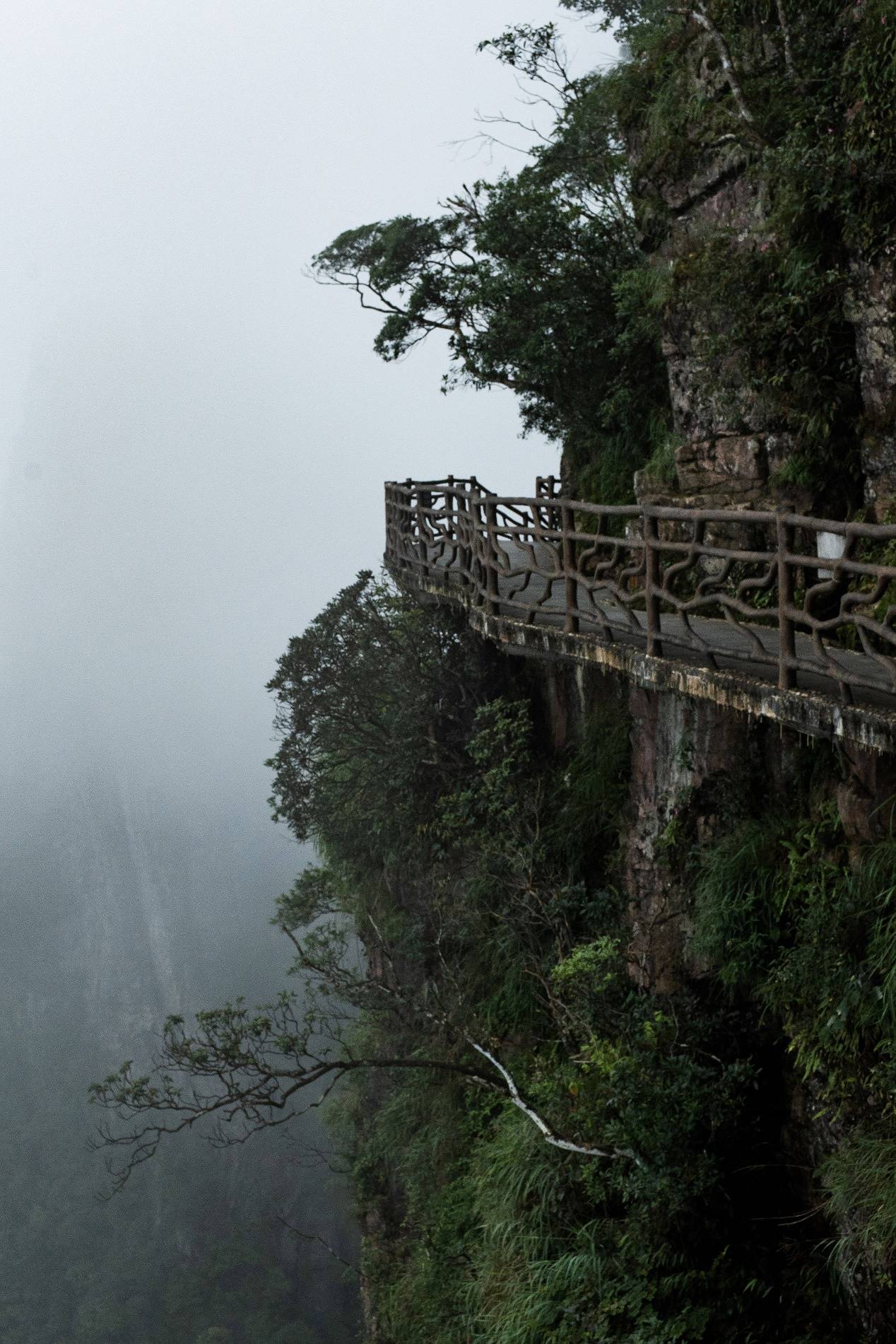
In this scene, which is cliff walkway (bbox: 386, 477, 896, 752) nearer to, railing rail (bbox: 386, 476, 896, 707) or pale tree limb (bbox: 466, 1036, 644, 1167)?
railing rail (bbox: 386, 476, 896, 707)

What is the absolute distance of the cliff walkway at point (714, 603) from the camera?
545 centimetres

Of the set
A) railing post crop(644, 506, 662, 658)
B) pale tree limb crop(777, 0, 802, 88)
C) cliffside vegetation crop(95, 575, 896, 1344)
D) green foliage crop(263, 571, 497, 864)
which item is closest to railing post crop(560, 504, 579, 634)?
railing post crop(644, 506, 662, 658)

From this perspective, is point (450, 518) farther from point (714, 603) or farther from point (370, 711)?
point (714, 603)

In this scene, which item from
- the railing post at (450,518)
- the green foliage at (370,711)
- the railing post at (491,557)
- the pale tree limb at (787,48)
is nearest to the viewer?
the pale tree limb at (787,48)

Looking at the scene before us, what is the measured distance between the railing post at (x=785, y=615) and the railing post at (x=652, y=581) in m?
1.13

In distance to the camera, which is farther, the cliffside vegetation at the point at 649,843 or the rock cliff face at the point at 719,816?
the cliffside vegetation at the point at 649,843

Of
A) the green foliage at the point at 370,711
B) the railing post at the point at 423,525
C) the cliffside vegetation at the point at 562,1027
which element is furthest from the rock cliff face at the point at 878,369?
the green foliage at the point at 370,711

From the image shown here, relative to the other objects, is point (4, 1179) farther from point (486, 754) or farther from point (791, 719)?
point (791, 719)

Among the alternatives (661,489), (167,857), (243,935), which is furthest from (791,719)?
(167,857)

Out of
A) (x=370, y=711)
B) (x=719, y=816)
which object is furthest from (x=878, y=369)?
(x=370, y=711)

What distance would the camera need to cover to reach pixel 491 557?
392 inches

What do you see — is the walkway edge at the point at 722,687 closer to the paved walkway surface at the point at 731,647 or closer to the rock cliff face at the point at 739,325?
the paved walkway surface at the point at 731,647

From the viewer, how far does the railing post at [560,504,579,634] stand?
8055 millimetres

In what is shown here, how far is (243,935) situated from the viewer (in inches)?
2450
